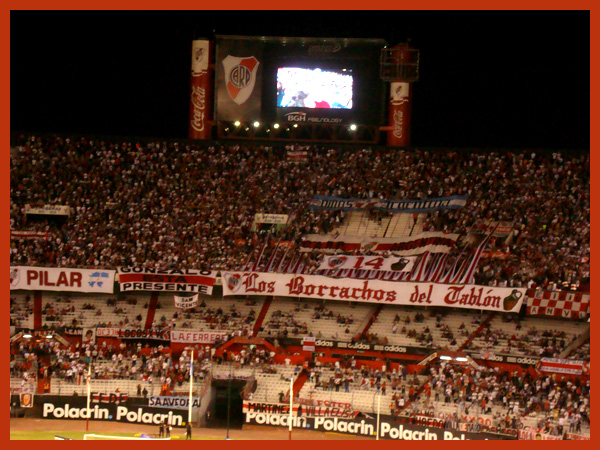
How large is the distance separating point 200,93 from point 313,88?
6.97 m

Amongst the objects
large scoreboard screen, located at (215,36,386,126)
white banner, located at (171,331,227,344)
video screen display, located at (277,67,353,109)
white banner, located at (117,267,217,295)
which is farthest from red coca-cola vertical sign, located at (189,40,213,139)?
white banner, located at (171,331,227,344)

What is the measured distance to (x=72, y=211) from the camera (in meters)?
42.2

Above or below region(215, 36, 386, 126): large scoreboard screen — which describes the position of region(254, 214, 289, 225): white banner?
below

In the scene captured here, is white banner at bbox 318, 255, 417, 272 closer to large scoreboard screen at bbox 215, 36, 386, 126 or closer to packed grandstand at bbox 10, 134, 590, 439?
packed grandstand at bbox 10, 134, 590, 439

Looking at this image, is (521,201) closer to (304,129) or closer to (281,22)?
(304,129)

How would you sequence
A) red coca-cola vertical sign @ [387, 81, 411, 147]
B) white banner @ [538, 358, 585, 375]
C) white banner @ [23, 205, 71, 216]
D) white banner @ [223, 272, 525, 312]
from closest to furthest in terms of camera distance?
white banner @ [538, 358, 585, 375]
white banner @ [223, 272, 525, 312]
white banner @ [23, 205, 71, 216]
red coca-cola vertical sign @ [387, 81, 411, 147]

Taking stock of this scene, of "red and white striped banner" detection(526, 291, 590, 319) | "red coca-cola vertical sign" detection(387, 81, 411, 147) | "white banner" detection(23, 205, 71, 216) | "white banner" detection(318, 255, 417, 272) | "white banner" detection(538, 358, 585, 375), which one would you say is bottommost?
"white banner" detection(538, 358, 585, 375)

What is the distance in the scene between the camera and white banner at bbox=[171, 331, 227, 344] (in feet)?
120

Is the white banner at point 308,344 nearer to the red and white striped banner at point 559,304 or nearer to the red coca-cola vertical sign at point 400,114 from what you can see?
the red and white striped banner at point 559,304

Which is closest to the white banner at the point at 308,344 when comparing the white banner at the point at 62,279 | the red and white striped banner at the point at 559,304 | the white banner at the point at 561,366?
the red and white striped banner at the point at 559,304

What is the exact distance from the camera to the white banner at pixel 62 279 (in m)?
38.4

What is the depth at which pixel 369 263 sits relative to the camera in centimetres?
3856

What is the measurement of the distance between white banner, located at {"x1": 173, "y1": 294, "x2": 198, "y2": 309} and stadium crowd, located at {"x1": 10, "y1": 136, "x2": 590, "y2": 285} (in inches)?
81.6

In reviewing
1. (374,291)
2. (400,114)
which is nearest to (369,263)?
(374,291)
